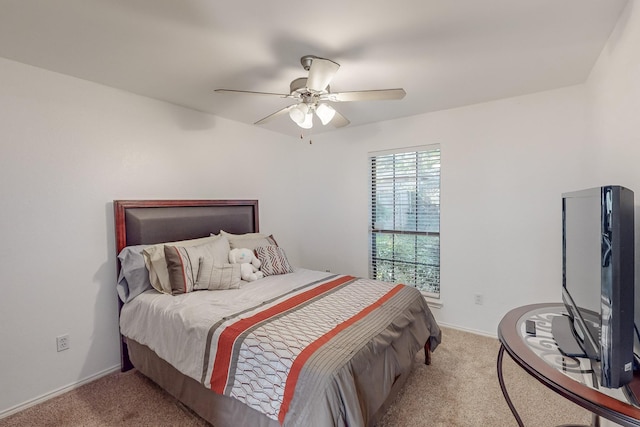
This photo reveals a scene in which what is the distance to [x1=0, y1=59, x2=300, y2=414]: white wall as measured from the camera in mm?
2070

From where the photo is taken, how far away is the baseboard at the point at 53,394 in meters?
2.04

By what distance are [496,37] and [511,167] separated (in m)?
1.48

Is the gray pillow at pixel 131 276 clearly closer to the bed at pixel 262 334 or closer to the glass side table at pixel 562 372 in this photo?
the bed at pixel 262 334

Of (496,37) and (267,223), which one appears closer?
(496,37)

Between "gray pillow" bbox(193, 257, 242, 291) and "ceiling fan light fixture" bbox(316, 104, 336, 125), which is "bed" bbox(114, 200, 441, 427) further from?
"ceiling fan light fixture" bbox(316, 104, 336, 125)

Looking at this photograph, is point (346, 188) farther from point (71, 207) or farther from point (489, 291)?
point (71, 207)

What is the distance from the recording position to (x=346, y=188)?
13.2 feet

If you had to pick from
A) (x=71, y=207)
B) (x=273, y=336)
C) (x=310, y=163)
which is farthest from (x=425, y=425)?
(x=310, y=163)

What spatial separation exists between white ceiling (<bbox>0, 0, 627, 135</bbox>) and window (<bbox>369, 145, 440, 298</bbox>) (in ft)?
3.32

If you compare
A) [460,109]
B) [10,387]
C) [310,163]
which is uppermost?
[460,109]

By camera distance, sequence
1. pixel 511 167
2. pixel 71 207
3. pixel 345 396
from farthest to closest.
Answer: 1. pixel 511 167
2. pixel 71 207
3. pixel 345 396

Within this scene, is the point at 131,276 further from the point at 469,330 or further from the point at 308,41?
the point at 469,330

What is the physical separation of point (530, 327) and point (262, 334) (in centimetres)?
143

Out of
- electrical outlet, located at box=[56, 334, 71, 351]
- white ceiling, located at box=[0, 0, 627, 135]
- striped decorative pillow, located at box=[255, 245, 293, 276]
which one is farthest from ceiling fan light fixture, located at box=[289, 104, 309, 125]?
electrical outlet, located at box=[56, 334, 71, 351]
